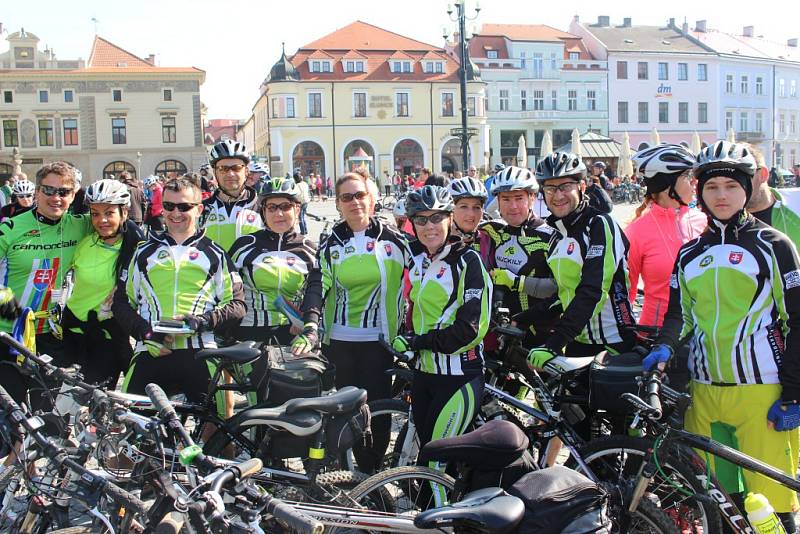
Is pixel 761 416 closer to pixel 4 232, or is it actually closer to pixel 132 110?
pixel 4 232

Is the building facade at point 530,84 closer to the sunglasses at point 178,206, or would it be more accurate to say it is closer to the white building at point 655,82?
the white building at point 655,82

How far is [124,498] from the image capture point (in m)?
2.98

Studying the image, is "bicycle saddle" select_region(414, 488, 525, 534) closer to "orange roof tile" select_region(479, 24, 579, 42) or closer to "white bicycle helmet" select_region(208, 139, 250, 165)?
"white bicycle helmet" select_region(208, 139, 250, 165)

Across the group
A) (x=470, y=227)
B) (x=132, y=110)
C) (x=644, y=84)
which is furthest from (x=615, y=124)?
(x=470, y=227)

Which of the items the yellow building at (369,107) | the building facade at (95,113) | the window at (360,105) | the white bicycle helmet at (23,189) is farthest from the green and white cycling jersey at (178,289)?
the window at (360,105)

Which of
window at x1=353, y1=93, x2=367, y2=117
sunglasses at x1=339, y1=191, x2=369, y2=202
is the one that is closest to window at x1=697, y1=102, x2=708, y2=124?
window at x1=353, y1=93, x2=367, y2=117

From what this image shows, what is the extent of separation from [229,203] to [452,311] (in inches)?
111

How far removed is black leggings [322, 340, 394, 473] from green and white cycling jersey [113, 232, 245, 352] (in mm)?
711

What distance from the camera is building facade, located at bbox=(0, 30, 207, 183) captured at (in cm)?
6228

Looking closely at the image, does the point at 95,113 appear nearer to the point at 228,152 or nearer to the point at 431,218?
the point at 228,152

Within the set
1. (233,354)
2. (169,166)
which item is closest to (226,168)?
(233,354)

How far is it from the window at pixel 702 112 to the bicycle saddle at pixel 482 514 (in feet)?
260

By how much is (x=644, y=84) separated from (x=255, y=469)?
76009 mm

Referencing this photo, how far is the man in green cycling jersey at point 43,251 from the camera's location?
16.1ft
